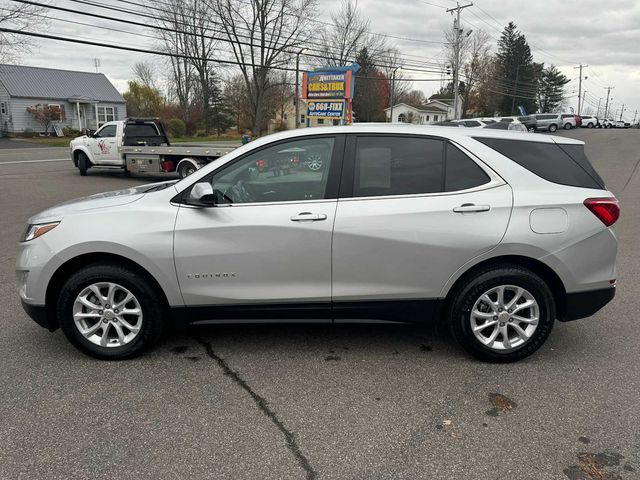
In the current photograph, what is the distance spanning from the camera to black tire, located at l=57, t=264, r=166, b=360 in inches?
140

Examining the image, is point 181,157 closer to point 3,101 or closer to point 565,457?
point 565,457

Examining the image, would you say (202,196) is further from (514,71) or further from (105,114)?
(514,71)

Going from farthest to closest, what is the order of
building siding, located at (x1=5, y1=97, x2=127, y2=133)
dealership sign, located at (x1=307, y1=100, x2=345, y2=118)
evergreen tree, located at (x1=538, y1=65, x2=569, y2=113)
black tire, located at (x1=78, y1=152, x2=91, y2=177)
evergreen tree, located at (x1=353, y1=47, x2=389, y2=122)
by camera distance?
evergreen tree, located at (x1=538, y1=65, x2=569, y2=113)
evergreen tree, located at (x1=353, y1=47, x2=389, y2=122)
building siding, located at (x1=5, y1=97, x2=127, y2=133)
dealership sign, located at (x1=307, y1=100, x2=345, y2=118)
black tire, located at (x1=78, y1=152, x2=91, y2=177)

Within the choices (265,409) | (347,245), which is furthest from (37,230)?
(347,245)

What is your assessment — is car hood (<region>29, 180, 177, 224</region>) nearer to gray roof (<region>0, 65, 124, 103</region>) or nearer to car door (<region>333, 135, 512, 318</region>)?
car door (<region>333, 135, 512, 318</region>)

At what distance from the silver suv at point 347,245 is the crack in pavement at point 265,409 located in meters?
0.34

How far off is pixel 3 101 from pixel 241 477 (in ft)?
161

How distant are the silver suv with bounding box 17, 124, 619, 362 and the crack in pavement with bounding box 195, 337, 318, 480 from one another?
1.12 ft

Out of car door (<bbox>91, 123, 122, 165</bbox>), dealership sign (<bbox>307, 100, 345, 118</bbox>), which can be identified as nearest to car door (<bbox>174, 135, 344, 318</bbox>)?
car door (<bbox>91, 123, 122, 165</bbox>)

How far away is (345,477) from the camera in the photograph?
2.48m

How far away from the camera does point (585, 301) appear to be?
3650 mm

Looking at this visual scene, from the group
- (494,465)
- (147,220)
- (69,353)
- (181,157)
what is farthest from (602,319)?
(181,157)

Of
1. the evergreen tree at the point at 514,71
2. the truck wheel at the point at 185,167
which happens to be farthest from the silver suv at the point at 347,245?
the evergreen tree at the point at 514,71

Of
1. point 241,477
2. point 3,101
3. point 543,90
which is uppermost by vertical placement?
point 543,90
